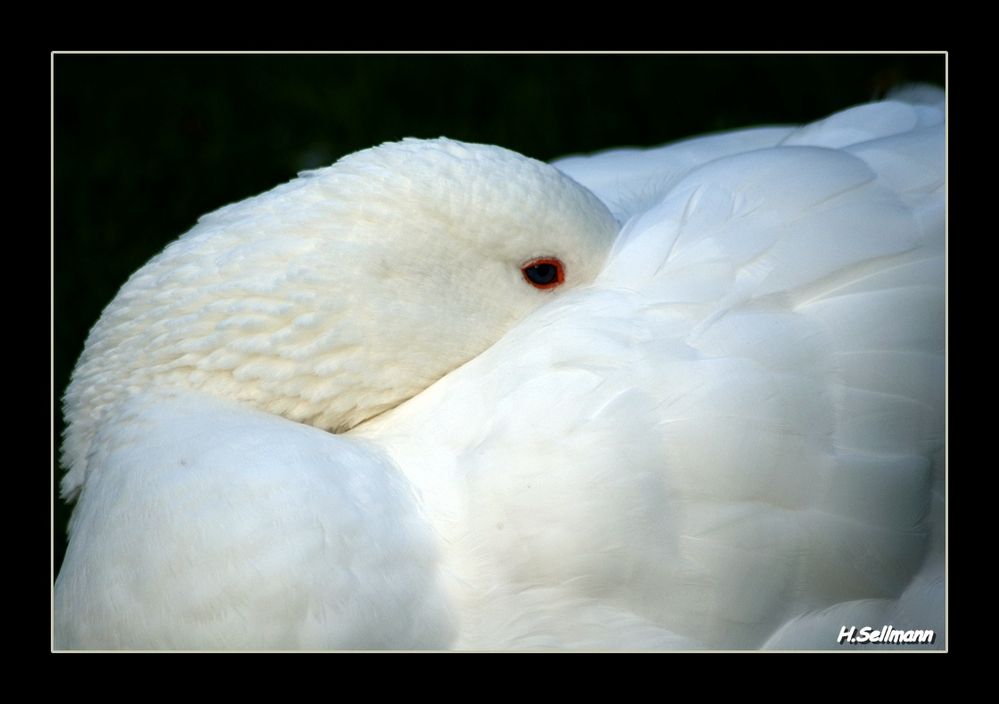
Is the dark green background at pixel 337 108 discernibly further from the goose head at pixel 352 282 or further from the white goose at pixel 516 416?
the white goose at pixel 516 416

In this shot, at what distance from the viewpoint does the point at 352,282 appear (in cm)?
238

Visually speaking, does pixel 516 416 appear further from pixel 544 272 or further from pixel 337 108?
pixel 337 108

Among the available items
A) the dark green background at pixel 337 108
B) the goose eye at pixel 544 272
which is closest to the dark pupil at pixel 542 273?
the goose eye at pixel 544 272

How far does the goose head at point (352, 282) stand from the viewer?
2.38 metres

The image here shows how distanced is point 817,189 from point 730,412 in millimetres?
641

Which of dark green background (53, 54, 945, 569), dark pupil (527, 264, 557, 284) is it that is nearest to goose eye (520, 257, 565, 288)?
dark pupil (527, 264, 557, 284)

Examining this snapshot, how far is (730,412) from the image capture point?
7.18ft

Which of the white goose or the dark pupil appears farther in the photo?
the dark pupil

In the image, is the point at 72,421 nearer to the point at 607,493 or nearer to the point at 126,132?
the point at 607,493

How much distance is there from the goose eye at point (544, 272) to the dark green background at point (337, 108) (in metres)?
2.64

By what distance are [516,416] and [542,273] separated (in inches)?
16.7

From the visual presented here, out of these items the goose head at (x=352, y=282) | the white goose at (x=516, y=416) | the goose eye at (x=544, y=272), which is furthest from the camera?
the goose eye at (x=544, y=272)

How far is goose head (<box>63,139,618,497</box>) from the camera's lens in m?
2.38

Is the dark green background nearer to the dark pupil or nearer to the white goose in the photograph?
the white goose
